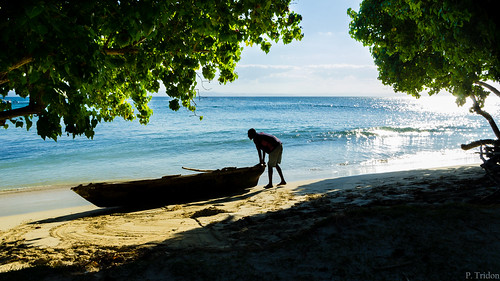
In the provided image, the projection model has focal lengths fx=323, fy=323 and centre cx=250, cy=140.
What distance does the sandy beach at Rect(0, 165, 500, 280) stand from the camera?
3.93 metres

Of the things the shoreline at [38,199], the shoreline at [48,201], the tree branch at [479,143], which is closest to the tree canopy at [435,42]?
the tree branch at [479,143]

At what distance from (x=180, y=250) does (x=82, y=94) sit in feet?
8.62

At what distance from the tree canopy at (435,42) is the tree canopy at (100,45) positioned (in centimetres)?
279

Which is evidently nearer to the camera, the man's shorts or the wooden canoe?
the wooden canoe

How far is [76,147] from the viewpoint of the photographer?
24.9 metres

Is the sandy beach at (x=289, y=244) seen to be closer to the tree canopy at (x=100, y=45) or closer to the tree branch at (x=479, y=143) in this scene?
the tree branch at (x=479, y=143)

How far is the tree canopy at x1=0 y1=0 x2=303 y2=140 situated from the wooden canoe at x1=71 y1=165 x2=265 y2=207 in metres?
2.42

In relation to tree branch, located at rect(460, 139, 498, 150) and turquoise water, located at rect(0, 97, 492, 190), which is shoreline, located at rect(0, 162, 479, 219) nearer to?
turquoise water, located at rect(0, 97, 492, 190)

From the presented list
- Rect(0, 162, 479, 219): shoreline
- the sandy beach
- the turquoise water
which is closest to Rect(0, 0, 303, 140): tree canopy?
the sandy beach

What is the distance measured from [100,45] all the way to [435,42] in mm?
6730

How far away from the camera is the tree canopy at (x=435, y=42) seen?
5301 millimetres

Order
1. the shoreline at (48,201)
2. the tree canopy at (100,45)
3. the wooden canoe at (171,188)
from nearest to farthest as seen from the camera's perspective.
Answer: the tree canopy at (100,45)
the wooden canoe at (171,188)
the shoreline at (48,201)

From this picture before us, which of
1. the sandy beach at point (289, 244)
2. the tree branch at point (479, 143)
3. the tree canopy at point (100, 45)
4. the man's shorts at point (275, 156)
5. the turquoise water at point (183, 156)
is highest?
the tree canopy at point (100, 45)

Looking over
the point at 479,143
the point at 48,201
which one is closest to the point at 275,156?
the point at 479,143
